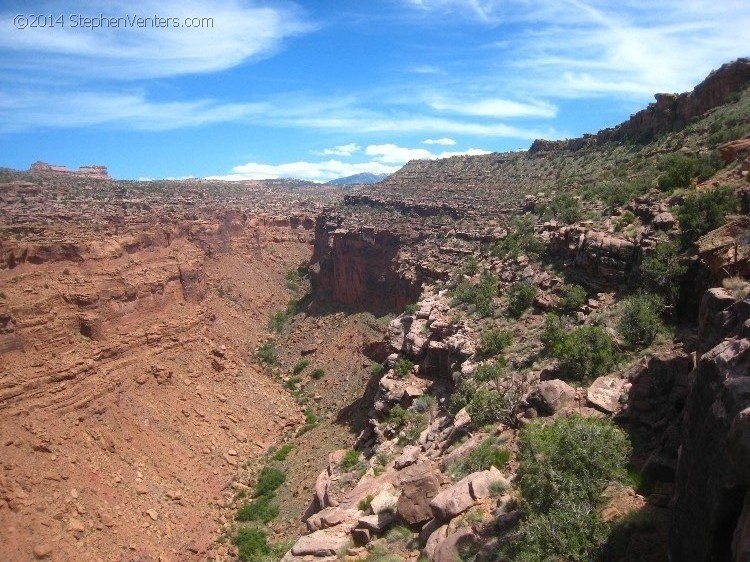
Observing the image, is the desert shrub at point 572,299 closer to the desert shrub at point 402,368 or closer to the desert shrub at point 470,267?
the desert shrub at point 402,368

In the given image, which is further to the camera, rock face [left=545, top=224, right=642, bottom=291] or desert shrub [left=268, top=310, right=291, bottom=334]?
desert shrub [left=268, top=310, right=291, bottom=334]

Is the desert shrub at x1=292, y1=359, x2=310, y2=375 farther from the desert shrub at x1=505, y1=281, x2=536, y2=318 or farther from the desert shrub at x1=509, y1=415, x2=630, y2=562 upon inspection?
the desert shrub at x1=509, y1=415, x2=630, y2=562

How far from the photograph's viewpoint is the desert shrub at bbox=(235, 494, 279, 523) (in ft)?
73.9

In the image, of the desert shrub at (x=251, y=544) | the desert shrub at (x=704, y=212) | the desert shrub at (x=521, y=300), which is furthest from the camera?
the desert shrub at (x=521, y=300)

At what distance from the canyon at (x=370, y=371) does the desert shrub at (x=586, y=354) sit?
0.98 feet

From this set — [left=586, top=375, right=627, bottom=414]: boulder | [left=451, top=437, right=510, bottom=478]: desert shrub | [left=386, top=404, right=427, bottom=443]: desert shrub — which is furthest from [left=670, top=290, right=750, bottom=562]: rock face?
[left=386, top=404, right=427, bottom=443]: desert shrub

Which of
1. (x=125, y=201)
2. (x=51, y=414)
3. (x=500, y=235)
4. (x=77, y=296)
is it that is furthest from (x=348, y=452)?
(x=125, y=201)

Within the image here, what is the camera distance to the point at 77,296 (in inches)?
976

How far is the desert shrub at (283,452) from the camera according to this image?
27128mm

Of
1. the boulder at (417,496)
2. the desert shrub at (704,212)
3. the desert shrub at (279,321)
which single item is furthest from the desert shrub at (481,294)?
the desert shrub at (279,321)

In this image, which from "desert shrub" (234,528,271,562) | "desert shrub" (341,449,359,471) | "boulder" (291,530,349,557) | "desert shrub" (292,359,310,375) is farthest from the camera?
"desert shrub" (292,359,310,375)

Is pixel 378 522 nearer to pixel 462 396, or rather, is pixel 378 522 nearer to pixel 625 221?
pixel 462 396

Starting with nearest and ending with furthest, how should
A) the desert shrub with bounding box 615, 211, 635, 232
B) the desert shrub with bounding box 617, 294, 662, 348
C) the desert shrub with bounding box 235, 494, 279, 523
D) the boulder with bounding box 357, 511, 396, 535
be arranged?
the boulder with bounding box 357, 511, 396, 535 < the desert shrub with bounding box 617, 294, 662, 348 < the desert shrub with bounding box 615, 211, 635, 232 < the desert shrub with bounding box 235, 494, 279, 523

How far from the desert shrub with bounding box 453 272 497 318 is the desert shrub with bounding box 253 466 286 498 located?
1206 centimetres
